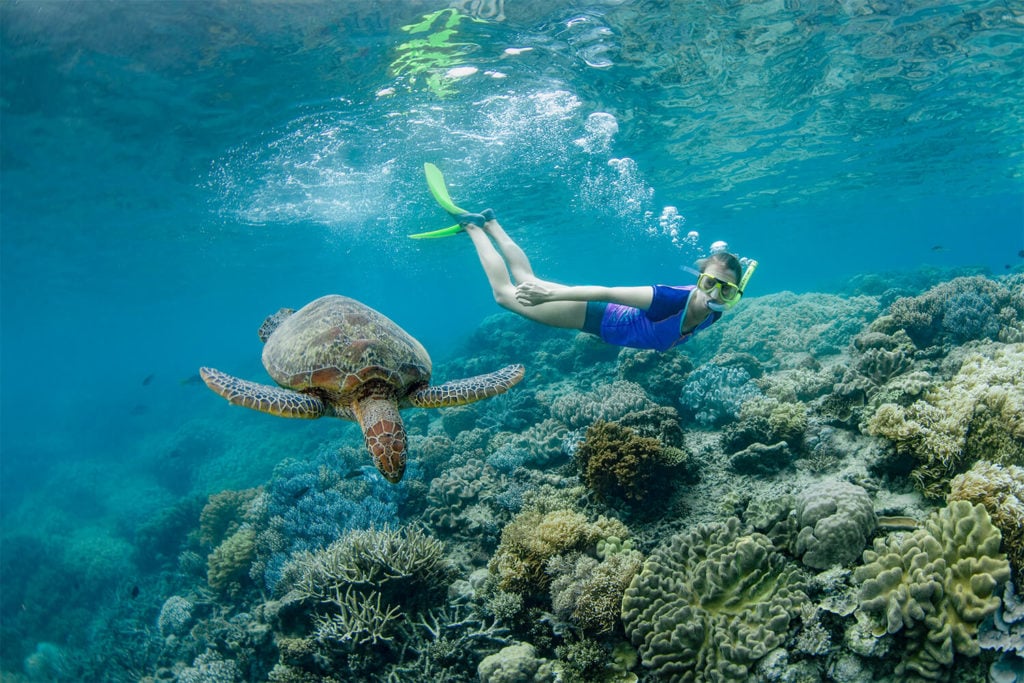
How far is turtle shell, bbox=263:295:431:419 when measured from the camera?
4.57 metres

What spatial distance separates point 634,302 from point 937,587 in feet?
11.8

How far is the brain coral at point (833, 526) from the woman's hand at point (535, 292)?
3.37 metres

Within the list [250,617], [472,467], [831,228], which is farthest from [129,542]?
[831,228]

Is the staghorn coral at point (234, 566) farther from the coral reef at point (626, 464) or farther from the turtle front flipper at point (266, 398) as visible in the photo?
the coral reef at point (626, 464)

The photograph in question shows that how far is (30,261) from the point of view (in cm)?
2642

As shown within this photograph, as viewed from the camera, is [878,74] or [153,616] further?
[878,74]

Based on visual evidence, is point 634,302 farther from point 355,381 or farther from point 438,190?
point 438,190

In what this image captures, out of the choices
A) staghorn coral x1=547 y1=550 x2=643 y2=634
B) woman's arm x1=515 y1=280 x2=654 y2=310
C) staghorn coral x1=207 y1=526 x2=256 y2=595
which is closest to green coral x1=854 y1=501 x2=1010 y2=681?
staghorn coral x1=547 y1=550 x2=643 y2=634

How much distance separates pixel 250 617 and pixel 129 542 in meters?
15.0

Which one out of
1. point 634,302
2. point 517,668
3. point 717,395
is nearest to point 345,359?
point 517,668

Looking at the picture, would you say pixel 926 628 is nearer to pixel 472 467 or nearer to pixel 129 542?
pixel 472 467

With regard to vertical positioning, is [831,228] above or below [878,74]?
above

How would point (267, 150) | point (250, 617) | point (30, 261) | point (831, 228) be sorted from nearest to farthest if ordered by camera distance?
point (250, 617) → point (267, 150) → point (30, 261) → point (831, 228)

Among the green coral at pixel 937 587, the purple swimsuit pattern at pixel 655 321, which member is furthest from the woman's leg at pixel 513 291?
the green coral at pixel 937 587
